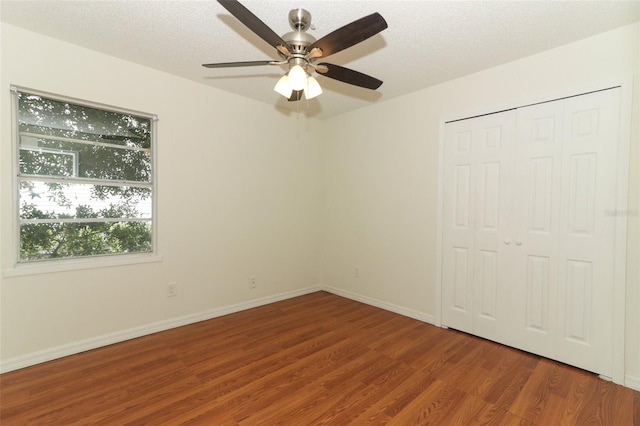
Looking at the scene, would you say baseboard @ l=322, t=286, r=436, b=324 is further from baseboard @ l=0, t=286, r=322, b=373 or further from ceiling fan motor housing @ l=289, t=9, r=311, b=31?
ceiling fan motor housing @ l=289, t=9, r=311, b=31

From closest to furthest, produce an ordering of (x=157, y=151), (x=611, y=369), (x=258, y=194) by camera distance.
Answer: (x=611, y=369) → (x=157, y=151) → (x=258, y=194)

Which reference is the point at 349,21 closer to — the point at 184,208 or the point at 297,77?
the point at 297,77

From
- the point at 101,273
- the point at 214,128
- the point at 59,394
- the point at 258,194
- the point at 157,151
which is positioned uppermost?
the point at 214,128

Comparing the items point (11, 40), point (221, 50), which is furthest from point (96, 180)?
point (221, 50)

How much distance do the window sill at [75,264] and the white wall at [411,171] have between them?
7.86ft

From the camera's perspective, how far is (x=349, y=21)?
212 cm

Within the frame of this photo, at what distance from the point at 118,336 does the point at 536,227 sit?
12.7 feet

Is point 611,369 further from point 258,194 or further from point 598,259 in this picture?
point 258,194

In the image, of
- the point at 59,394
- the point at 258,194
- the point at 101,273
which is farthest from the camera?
the point at 258,194

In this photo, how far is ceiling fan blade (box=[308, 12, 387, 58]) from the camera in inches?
57.6

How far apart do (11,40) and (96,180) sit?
1147 millimetres

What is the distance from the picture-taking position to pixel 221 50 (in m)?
2.54

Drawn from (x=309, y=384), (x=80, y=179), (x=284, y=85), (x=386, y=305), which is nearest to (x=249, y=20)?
(x=284, y=85)

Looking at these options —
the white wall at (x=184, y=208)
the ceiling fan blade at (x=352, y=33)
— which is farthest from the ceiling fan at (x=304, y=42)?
the white wall at (x=184, y=208)
